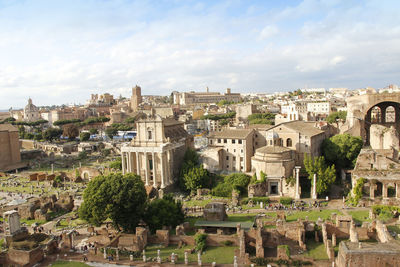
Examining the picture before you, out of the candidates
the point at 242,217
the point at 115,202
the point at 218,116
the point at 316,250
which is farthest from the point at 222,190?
the point at 218,116

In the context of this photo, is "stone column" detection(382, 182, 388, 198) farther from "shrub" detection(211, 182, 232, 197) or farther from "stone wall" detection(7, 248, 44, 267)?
"stone wall" detection(7, 248, 44, 267)

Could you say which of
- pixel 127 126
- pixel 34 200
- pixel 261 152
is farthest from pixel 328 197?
pixel 127 126

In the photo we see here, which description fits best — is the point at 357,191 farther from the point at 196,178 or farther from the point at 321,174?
the point at 196,178

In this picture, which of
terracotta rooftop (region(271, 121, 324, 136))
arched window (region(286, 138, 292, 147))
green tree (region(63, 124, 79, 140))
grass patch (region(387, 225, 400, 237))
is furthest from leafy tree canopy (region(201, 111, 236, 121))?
grass patch (region(387, 225, 400, 237))

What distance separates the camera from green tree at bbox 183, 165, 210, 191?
160 ft

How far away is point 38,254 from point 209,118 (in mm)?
96253

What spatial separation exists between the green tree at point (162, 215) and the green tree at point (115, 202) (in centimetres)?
92

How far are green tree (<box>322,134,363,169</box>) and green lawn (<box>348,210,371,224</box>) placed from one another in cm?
1265

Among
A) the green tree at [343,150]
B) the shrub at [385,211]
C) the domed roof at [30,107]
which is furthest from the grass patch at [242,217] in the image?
the domed roof at [30,107]

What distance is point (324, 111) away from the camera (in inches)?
4606

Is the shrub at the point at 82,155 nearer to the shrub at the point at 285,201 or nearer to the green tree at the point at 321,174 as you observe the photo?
the shrub at the point at 285,201

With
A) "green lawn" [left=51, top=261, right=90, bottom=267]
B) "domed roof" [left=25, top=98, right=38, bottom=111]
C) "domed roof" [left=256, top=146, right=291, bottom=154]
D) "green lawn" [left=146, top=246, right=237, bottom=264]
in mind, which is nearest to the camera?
"green lawn" [left=51, top=261, right=90, bottom=267]

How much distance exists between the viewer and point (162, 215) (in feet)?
115

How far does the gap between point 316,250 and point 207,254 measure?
963cm
